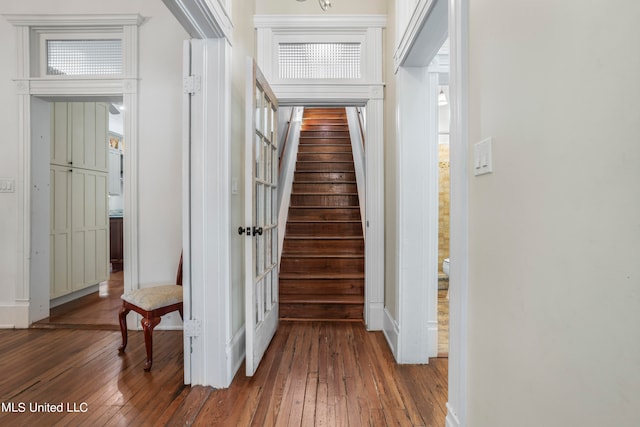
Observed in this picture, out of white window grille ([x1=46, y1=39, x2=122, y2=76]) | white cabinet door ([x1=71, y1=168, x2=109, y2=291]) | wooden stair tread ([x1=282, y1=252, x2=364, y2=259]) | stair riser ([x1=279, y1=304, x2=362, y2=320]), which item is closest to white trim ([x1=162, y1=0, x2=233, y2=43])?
white window grille ([x1=46, y1=39, x2=122, y2=76])

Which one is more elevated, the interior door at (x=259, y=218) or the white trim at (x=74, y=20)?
the white trim at (x=74, y=20)

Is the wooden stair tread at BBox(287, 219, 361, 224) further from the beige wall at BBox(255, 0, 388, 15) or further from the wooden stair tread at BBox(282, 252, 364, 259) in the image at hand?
the beige wall at BBox(255, 0, 388, 15)

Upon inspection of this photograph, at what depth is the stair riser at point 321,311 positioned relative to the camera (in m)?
3.12

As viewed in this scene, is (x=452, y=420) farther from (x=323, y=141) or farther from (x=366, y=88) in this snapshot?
(x=323, y=141)

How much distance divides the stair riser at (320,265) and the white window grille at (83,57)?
2.44m

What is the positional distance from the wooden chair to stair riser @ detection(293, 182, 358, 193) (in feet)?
7.95

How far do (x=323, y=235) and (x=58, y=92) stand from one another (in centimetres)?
291

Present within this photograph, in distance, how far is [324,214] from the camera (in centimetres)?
421

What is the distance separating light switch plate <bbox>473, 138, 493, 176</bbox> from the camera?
42.6 inches

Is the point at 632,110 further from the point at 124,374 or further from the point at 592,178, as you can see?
the point at 124,374

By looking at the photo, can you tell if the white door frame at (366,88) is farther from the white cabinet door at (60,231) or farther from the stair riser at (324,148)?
the white cabinet door at (60,231)

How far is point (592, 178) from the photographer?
66cm

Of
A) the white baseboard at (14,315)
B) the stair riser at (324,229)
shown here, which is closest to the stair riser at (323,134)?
the stair riser at (324,229)

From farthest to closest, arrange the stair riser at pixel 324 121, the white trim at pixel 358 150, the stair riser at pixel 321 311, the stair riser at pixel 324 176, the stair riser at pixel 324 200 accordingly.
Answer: the stair riser at pixel 324 121 → the stair riser at pixel 324 176 → the stair riser at pixel 324 200 → the white trim at pixel 358 150 → the stair riser at pixel 321 311
